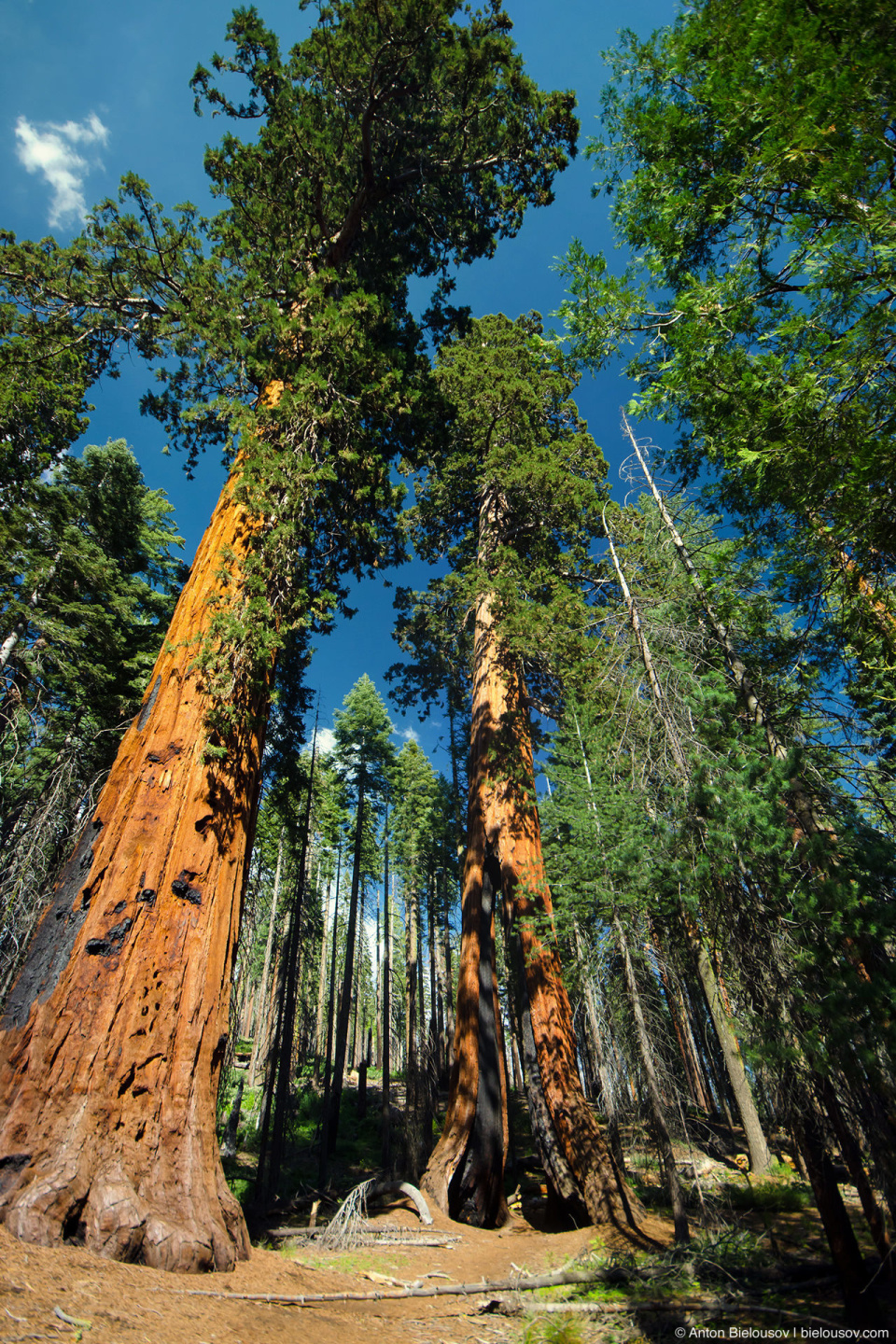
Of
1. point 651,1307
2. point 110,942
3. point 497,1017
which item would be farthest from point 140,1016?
point 497,1017

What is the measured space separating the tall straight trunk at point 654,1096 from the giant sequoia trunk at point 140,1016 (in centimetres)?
644

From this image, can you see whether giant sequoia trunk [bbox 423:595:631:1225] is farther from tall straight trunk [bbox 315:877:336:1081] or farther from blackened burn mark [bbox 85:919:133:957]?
tall straight trunk [bbox 315:877:336:1081]

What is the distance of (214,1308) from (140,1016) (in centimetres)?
147

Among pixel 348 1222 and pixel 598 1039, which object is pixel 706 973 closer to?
pixel 598 1039

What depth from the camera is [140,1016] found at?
3.34 metres

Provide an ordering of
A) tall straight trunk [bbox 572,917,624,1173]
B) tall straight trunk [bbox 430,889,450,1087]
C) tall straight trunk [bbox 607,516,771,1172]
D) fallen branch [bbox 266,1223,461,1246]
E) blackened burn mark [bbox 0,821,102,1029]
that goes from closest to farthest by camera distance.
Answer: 1. blackened burn mark [bbox 0,821,102,1029]
2. fallen branch [bbox 266,1223,461,1246]
3. tall straight trunk [bbox 607,516,771,1172]
4. tall straight trunk [bbox 572,917,624,1173]
5. tall straight trunk [bbox 430,889,450,1087]

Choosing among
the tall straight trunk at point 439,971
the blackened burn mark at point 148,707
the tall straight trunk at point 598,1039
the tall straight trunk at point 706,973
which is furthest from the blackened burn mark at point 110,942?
the tall straight trunk at point 439,971

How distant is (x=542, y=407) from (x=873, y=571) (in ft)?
30.5

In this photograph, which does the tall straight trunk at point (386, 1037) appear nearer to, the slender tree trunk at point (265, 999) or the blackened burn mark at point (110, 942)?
the slender tree trunk at point (265, 999)

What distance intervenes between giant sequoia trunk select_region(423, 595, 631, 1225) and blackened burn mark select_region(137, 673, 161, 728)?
5597 mm

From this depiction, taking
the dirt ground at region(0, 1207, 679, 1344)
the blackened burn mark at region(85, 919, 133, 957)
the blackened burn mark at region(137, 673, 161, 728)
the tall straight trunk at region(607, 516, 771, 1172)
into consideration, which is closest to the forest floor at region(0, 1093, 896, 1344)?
the dirt ground at region(0, 1207, 679, 1344)

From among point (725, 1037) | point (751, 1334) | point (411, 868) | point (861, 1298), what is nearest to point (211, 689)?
point (751, 1334)

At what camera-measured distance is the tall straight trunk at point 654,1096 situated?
686 cm

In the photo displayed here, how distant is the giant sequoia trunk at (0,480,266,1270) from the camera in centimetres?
278
